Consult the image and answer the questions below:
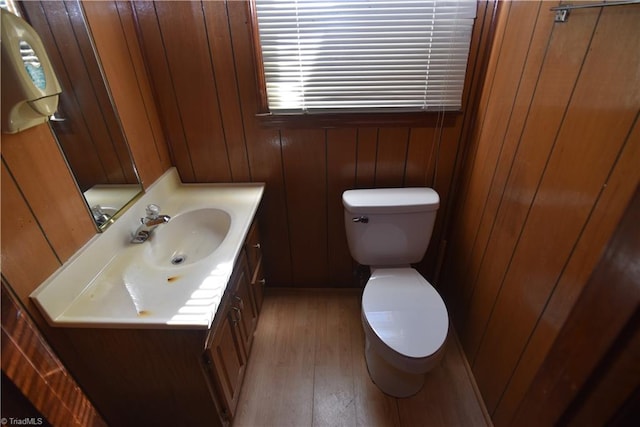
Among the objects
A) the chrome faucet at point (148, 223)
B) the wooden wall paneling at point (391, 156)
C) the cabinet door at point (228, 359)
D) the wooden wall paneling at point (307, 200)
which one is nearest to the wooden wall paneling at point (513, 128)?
the wooden wall paneling at point (391, 156)

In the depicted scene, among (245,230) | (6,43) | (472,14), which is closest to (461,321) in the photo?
(245,230)

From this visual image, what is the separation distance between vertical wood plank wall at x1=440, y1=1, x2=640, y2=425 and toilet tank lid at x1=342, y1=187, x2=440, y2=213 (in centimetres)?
22

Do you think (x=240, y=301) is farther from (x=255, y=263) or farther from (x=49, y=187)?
(x=49, y=187)

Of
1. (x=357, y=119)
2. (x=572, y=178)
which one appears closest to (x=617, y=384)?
(x=572, y=178)

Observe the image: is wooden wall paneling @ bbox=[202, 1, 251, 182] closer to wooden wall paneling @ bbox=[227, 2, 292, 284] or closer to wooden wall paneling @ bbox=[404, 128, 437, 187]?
wooden wall paneling @ bbox=[227, 2, 292, 284]

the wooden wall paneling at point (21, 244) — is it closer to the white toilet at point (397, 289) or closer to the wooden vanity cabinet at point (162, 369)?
the wooden vanity cabinet at point (162, 369)

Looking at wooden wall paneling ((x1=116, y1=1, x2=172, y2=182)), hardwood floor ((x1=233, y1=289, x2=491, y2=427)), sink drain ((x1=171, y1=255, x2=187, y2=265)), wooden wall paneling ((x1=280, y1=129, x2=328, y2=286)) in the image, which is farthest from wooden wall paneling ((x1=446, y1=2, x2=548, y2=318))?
wooden wall paneling ((x1=116, y1=1, x2=172, y2=182))

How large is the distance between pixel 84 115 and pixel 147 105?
1.28ft

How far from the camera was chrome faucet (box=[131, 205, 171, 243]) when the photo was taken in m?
1.35

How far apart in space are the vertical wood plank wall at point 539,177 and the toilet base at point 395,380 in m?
0.30

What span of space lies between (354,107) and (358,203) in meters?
0.46

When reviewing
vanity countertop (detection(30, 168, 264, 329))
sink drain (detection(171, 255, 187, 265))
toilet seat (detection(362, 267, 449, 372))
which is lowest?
toilet seat (detection(362, 267, 449, 372))

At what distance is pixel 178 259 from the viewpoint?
4.77 ft

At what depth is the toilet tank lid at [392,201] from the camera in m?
1.57
